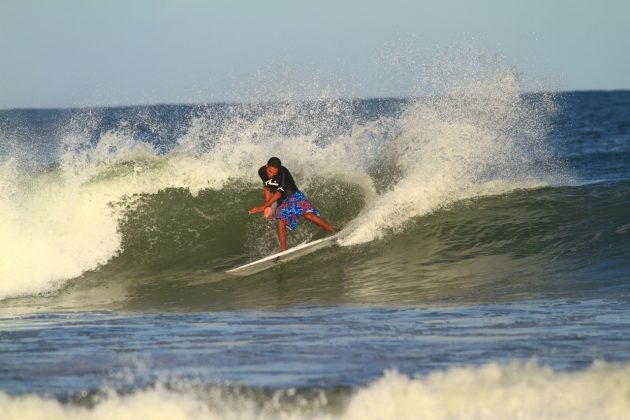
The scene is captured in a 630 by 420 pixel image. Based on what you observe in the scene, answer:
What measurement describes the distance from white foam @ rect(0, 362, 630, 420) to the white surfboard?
242 inches

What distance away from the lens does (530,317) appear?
834 cm

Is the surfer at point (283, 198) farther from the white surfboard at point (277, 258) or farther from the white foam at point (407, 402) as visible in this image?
the white foam at point (407, 402)

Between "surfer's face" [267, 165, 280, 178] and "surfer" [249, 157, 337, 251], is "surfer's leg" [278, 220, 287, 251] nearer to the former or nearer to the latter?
"surfer" [249, 157, 337, 251]

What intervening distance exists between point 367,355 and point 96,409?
6.83 feet

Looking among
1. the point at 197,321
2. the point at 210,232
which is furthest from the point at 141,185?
the point at 197,321

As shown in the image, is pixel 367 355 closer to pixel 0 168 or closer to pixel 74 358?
pixel 74 358

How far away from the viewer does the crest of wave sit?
14227 millimetres

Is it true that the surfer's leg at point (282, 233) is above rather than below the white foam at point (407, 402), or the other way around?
above

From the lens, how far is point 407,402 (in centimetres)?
575

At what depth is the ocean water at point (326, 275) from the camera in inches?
235

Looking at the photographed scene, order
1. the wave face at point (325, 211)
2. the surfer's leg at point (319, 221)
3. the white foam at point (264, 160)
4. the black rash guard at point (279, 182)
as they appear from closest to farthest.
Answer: the wave face at point (325, 211) → the black rash guard at point (279, 182) → the surfer's leg at point (319, 221) → the white foam at point (264, 160)

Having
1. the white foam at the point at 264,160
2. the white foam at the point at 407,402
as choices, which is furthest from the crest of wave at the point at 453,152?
the white foam at the point at 407,402

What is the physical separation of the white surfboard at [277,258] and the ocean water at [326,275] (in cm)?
16

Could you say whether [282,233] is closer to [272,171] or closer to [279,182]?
[279,182]
